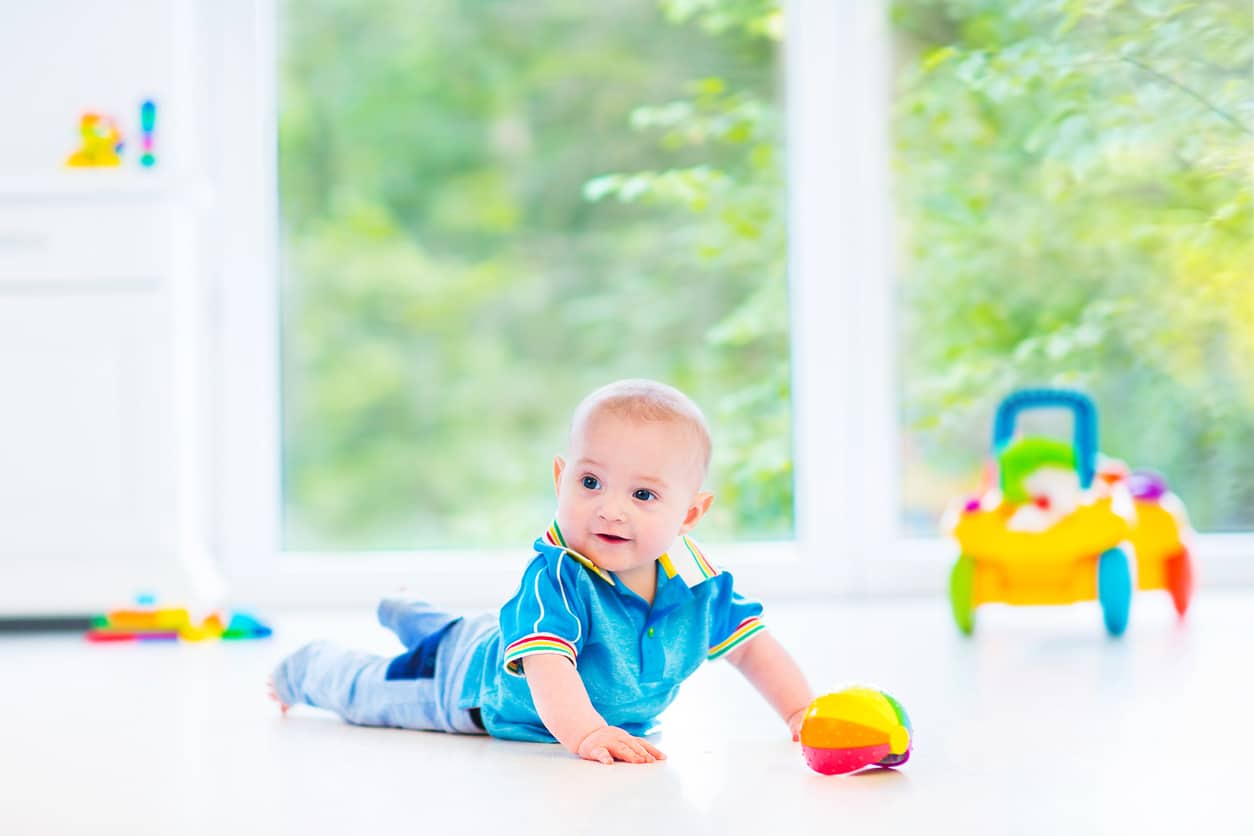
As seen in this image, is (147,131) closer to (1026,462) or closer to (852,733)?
(1026,462)

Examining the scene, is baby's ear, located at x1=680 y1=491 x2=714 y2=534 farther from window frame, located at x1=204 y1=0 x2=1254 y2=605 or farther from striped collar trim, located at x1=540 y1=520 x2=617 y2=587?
window frame, located at x1=204 y1=0 x2=1254 y2=605

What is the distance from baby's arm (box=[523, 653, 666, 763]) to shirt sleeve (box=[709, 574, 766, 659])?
13 cm

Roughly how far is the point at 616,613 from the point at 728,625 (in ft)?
0.39

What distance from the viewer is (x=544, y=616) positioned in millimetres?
1148

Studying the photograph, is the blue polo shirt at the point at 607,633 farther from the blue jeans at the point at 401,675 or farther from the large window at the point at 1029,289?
the large window at the point at 1029,289

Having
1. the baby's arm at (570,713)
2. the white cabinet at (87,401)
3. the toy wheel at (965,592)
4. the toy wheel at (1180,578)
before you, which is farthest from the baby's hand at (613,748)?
the white cabinet at (87,401)

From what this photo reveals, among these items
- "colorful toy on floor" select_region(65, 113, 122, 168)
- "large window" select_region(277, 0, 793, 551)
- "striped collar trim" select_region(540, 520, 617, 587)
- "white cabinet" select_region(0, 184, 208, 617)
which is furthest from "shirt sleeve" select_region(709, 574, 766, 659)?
"colorful toy on floor" select_region(65, 113, 122, 168)

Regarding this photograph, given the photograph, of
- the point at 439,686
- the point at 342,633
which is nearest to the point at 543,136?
the point at 342,633

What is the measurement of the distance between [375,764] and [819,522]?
158 centimetres

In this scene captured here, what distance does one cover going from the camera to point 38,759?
1.26 m

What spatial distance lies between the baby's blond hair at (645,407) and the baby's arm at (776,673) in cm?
18

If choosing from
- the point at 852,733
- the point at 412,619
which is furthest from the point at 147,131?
the point at 852,733

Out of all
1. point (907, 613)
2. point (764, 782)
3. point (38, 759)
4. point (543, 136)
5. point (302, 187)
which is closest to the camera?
point (764, 782)

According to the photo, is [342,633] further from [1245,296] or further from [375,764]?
[1245,296]
